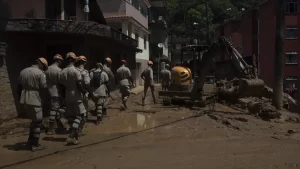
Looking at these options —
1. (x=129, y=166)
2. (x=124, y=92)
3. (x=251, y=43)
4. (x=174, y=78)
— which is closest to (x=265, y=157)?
(x=129, y=166)

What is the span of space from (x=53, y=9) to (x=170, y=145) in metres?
10.7

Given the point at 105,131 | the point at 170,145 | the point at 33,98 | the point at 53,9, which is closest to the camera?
the point at 33,98

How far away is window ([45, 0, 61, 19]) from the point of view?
1594 cm

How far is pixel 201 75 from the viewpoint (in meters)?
14.8

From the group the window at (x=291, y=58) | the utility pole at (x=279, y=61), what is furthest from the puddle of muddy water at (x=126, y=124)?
the window at (x=291, y=58)

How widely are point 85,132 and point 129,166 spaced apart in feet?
11.1

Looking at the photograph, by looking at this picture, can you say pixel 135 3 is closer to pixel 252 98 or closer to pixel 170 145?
pixel 252 98

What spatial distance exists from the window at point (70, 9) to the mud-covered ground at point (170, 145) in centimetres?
721

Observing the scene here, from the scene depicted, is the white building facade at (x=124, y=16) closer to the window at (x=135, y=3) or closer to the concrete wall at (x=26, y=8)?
the window at (x=135, y=3)

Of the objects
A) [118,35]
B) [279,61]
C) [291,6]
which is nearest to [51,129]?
[279,61]

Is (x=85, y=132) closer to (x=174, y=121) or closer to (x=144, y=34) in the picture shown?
(x=174, y=121)

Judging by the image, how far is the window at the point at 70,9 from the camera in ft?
54.9

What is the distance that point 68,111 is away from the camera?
8.27 metres

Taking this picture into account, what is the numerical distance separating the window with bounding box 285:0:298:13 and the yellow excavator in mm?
24501
